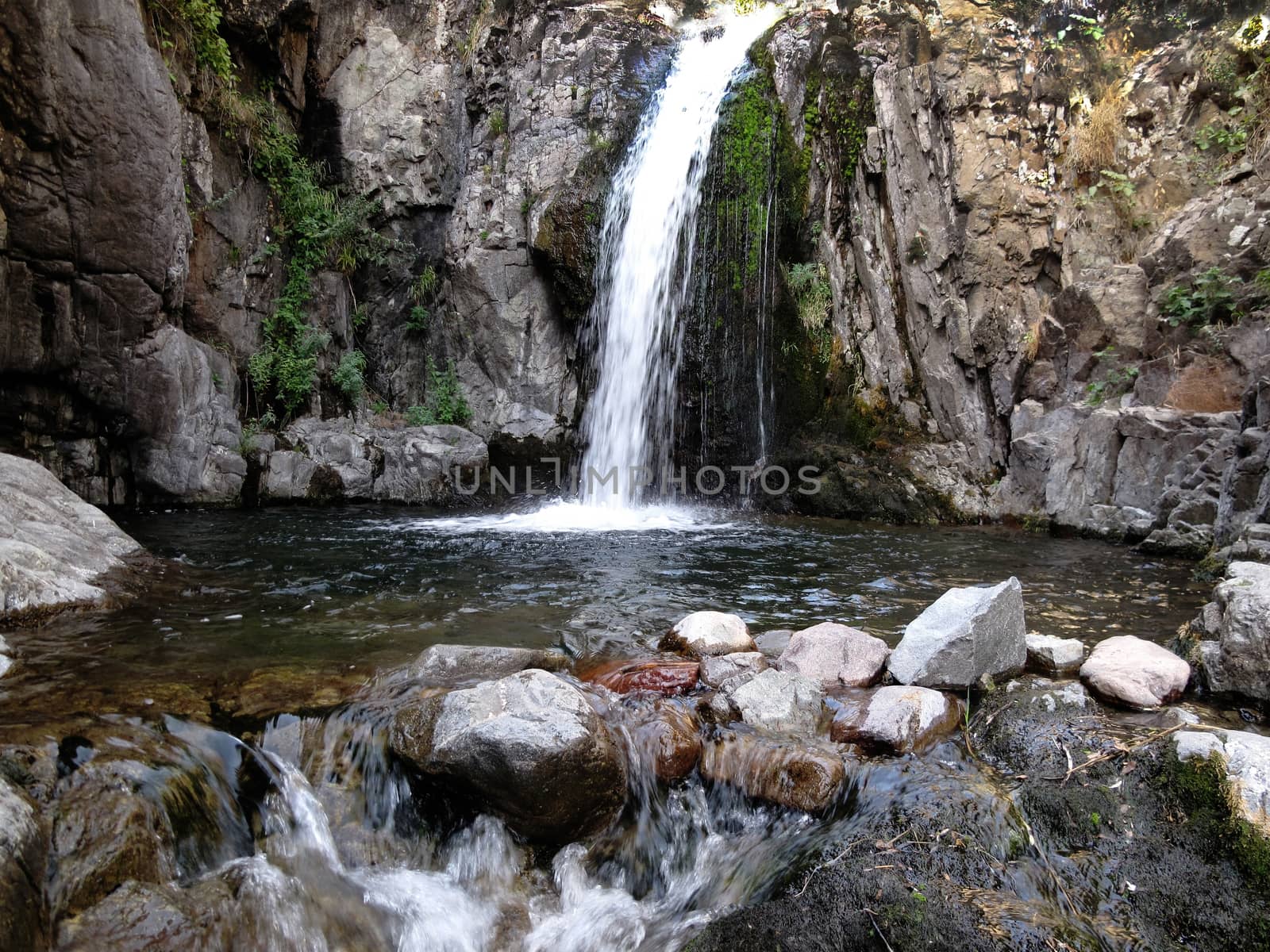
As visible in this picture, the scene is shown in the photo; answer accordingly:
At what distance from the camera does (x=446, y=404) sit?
530 inches

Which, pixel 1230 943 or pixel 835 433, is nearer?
pixel 1230 943

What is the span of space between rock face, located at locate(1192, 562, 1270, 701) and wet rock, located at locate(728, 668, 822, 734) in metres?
1.78

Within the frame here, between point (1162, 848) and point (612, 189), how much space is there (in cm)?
1211

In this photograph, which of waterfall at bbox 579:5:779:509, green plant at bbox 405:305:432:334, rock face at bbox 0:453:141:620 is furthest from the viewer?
green plant at bbox 405:305:432:334

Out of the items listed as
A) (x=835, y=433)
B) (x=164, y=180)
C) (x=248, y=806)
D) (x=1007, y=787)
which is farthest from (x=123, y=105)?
(x=1007, y=787)

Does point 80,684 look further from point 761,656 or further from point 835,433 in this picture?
point 835,433

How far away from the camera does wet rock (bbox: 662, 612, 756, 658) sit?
418 centimetres

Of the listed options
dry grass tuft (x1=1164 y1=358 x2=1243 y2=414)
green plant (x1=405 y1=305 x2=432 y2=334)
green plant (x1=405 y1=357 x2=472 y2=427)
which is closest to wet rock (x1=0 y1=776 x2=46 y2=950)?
dry grass tuft (x1=1164 y1=358 x2=1243 y2=414)

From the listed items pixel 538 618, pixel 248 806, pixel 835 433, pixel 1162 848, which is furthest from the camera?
pixel 835 433

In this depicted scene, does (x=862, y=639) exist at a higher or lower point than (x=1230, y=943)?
higher

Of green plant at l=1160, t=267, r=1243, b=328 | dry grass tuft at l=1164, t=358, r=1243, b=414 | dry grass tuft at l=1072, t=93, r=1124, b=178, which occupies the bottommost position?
dry grass tuft at l=1164, t=358, r=1243, b=414

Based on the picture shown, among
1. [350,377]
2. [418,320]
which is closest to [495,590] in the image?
[350,377]

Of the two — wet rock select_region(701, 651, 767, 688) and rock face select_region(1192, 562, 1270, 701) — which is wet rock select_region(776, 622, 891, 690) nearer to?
wet rock select_region(701, 651, 767, 688)

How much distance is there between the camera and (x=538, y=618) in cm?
504
